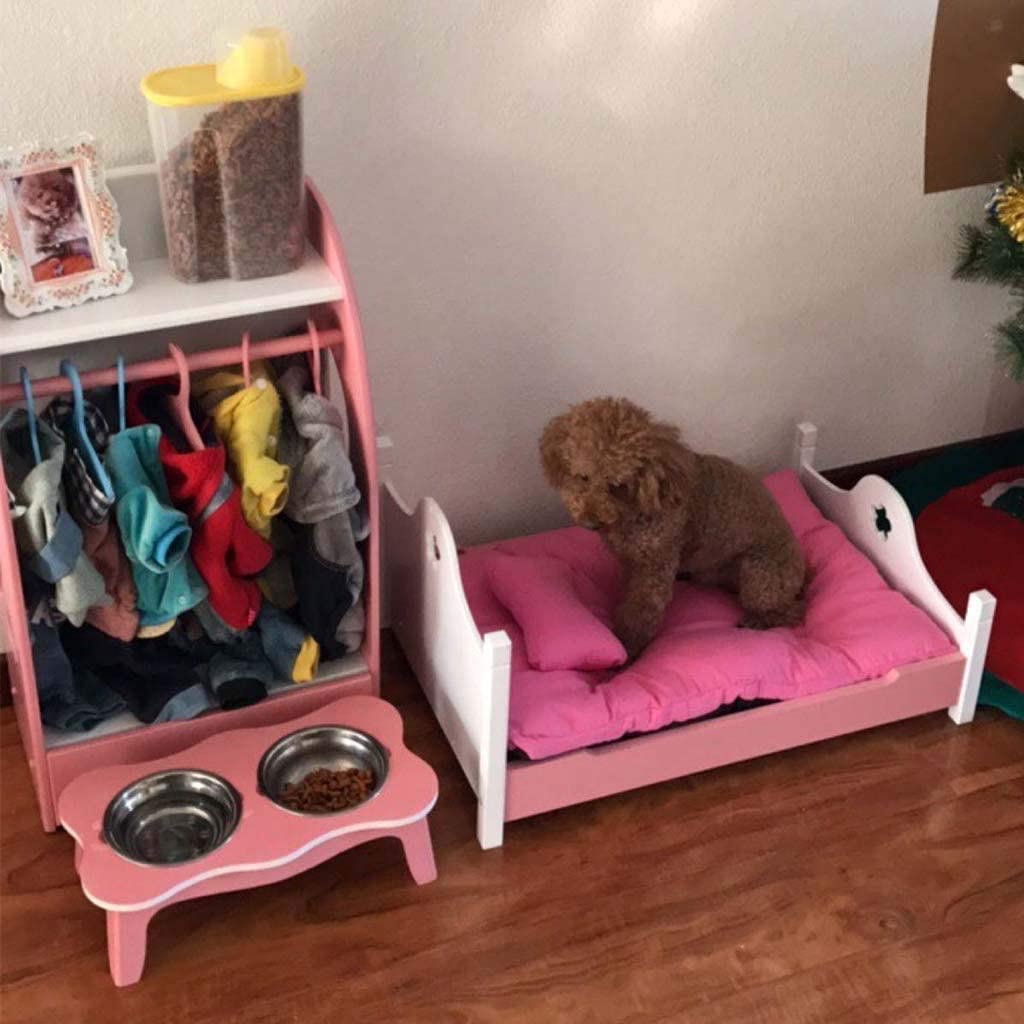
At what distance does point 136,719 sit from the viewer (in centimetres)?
176

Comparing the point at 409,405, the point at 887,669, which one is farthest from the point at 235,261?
the point at 887,669

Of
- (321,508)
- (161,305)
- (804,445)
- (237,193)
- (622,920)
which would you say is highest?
(237,193)

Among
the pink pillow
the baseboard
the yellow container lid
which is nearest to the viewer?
the yellow container lid

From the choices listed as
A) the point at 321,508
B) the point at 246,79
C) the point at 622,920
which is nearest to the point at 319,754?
the point at 321,508

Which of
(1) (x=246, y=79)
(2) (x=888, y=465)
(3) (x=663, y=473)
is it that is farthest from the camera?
(2) (x=888, y=465)

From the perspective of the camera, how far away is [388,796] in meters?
1.64

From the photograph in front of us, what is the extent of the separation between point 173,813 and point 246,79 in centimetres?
84

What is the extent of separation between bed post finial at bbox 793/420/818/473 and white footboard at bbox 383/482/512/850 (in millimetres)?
686

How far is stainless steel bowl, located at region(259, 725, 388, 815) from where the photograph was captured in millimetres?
1702

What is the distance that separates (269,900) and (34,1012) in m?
0.28

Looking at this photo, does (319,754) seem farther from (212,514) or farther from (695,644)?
(695,644)

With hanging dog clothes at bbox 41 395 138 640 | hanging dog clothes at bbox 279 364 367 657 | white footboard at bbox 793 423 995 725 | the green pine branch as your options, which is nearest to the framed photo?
hanging dog clothes at bbox 41 395 138 640

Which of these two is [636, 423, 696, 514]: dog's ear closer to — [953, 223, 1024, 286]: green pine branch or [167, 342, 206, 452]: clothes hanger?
[167, 342, 206, 452]: clothes hanger

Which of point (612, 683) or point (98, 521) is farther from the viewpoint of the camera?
point (612, 683)
